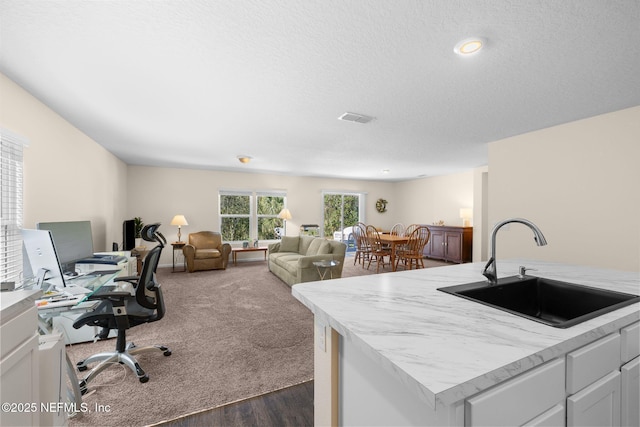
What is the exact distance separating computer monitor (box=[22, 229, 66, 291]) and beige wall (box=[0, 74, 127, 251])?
2.62 ft

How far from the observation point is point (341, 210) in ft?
26.7

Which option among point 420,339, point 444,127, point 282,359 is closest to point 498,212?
point 444,127

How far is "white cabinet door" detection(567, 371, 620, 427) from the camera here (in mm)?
843

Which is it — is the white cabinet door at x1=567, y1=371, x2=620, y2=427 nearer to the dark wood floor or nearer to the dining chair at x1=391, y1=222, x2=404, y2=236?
the dark wood floor

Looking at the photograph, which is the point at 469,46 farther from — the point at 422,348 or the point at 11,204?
the point at 11,204

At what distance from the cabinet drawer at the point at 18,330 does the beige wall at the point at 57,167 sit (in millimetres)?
1796

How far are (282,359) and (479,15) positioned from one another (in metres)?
2.74

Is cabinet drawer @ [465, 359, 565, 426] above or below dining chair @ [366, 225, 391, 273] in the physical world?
above

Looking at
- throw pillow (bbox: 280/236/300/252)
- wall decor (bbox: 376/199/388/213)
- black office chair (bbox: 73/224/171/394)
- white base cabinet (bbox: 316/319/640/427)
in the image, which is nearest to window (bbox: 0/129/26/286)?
black office chair (bbox: 73/224/171/394)

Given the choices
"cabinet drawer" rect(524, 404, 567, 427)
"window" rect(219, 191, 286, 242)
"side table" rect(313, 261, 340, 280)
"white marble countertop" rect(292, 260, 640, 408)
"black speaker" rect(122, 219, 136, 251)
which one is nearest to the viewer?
"white marble countertop" rect(292, 260, 640, 408)

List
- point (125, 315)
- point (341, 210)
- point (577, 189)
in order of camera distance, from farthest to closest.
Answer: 1. point (341, 210)
2. point (577, 189)
3. point (125, 315)

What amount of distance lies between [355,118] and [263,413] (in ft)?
9.00

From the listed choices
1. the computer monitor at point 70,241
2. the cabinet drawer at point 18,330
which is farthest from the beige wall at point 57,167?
the cabinet drawer at point 18,330

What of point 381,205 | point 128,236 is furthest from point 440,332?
point 381,205
